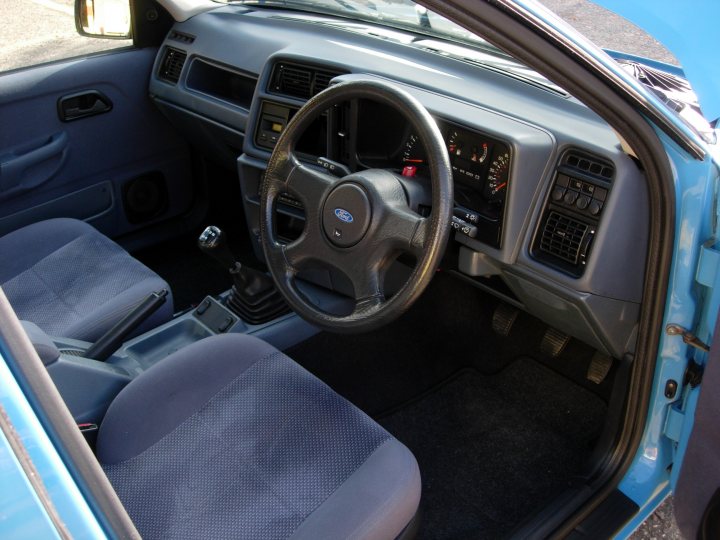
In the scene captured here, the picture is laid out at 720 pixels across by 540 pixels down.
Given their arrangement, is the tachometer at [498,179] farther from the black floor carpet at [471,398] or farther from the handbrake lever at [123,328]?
the handbrake lever at [123,328]

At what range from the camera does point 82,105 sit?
8.76ft

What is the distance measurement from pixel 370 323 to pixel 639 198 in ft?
1.96

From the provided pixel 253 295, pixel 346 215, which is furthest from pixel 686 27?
pixel 253 295

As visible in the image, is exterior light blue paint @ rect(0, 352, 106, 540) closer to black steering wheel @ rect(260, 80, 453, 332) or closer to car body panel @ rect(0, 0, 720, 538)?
car body panel @ rect(0, 0, 720, 538)

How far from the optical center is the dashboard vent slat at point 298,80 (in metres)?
2.13

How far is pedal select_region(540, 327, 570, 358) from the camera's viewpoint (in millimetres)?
2193

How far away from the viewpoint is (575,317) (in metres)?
1.79

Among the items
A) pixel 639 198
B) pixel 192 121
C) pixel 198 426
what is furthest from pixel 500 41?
pixel 192 121

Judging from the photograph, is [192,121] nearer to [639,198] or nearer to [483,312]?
[483,312]

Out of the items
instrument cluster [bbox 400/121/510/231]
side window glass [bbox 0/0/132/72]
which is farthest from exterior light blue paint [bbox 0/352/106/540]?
side window glass [bbox 0/0/132/72]

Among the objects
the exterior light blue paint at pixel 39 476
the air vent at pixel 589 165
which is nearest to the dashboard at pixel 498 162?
the air vent at pixel 589 165

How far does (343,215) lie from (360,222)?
48 mm

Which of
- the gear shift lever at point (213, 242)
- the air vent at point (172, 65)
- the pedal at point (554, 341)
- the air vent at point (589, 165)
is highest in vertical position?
the air vent at point (589, 165)

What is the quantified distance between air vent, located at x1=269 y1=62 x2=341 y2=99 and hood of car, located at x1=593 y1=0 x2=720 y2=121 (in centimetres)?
98
